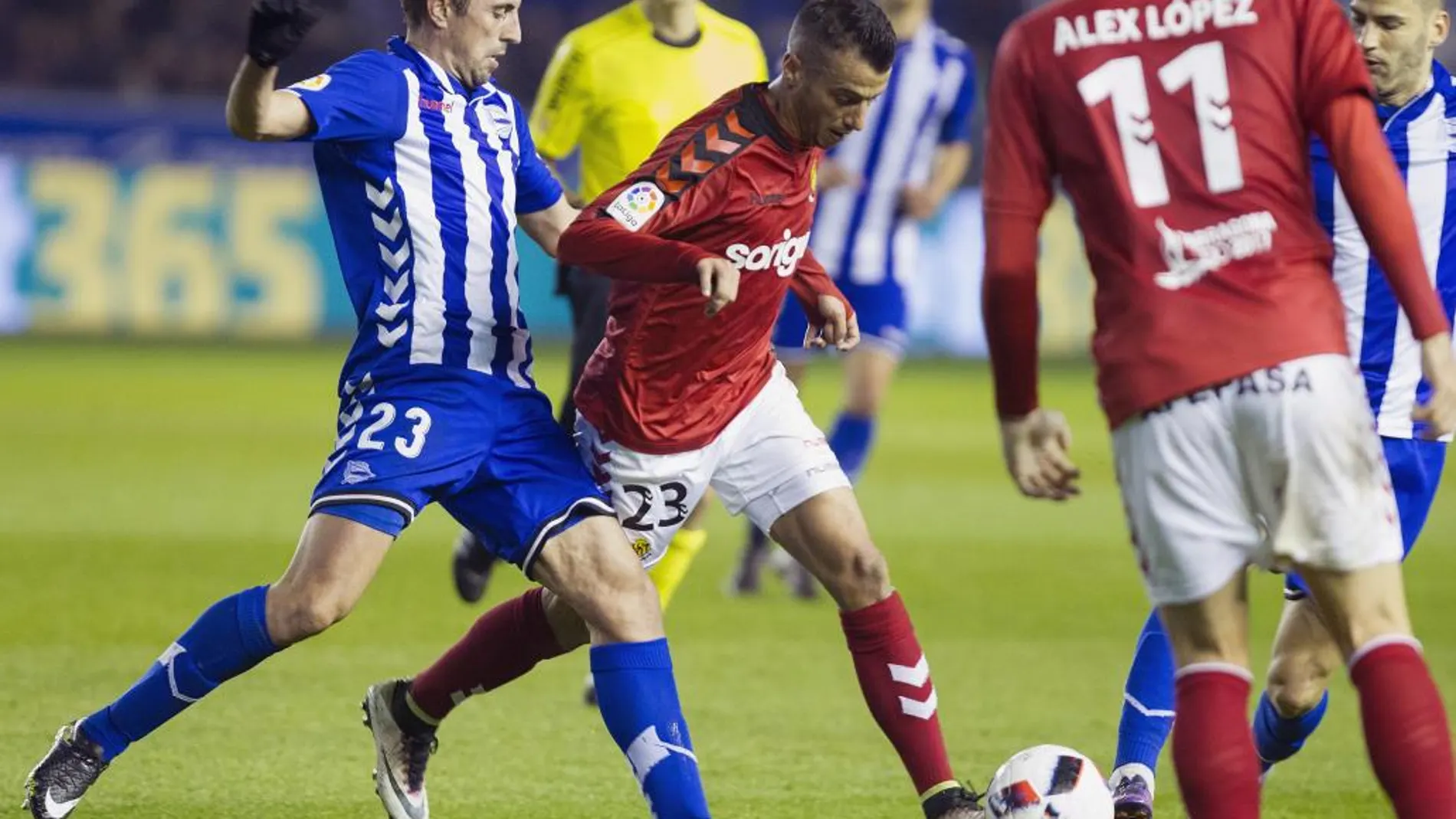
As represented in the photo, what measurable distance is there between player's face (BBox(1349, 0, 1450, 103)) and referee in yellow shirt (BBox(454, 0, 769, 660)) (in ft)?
9.08

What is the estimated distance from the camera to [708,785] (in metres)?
5.37

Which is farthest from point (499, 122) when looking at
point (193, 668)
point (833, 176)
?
point (833, 176)

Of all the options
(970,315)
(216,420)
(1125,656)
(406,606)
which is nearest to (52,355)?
(216,420)

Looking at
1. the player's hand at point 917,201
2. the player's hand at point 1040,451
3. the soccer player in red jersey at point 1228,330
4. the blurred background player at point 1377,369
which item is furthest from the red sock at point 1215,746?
the player's hand at point 917,201

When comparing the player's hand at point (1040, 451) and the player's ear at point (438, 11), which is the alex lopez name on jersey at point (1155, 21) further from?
the player's ear at point (438, 11)

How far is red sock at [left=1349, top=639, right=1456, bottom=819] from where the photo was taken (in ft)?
11.6

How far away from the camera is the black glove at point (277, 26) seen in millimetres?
4051

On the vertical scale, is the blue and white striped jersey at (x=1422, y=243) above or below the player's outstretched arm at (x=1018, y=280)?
below

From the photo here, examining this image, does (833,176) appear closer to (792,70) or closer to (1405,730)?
(792,70)

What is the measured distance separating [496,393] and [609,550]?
A: 0.47 m

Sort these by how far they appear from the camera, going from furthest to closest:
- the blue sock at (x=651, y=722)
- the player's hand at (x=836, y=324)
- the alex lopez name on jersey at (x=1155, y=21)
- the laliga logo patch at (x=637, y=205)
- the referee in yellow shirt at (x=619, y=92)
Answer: the referee in yellow shirt at (x=619, y=92) < the player's hand at (x=836, y=324) < the laliga logo patch at (x=637, y=205) < the blue sock at (x=651, y=722) < the alex lopez name on jersey at (x=1155, y=21)

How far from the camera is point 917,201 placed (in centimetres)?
930

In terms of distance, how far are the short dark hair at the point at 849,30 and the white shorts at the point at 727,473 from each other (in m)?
0.85

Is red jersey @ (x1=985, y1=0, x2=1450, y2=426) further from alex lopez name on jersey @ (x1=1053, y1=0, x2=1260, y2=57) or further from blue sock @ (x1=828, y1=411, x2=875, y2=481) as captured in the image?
blue sock @ (x1=828, y1=411, x2=875, y2=481)
